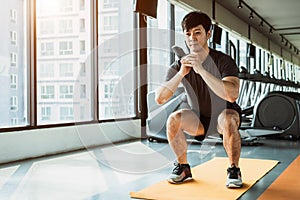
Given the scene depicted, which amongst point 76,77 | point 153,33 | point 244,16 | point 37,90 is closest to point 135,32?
point 153,33

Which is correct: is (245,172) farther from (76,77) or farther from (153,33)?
(153,33)

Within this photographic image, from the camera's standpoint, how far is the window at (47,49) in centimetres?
472

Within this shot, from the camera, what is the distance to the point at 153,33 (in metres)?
6.71

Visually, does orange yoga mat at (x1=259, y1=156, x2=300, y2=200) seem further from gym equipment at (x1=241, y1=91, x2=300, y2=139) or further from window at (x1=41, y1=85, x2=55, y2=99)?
window at (x1=41, y1=85, x2=55, y2=99)

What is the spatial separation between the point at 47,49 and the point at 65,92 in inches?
25.2

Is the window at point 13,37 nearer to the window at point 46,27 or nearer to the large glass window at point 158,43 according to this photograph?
the window at point 46,27

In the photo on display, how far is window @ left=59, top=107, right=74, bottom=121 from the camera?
502 cm

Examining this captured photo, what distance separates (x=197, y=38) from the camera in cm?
273

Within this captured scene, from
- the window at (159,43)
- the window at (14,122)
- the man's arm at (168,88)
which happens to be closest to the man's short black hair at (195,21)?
the man's arm at (168,88)

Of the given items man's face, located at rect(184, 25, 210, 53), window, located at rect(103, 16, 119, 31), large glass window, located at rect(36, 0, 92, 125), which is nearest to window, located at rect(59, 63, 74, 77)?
large glass window, located at rect(36, 0, 92, 125)

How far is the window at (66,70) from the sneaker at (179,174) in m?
2.73

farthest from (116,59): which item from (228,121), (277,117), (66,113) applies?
(228,121)

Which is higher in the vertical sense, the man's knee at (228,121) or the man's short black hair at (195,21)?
the man's short black hair at (195,21)

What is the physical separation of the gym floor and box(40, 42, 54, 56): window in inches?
50.8
